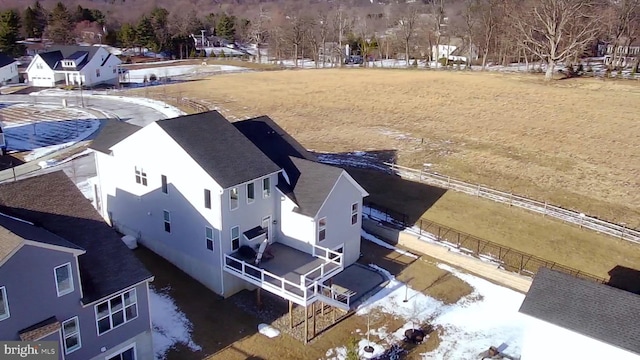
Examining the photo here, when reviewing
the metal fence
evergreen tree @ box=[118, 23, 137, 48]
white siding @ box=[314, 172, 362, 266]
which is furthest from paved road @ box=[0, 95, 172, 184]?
evergreen tree @ box=[118, 23, 137, 48]

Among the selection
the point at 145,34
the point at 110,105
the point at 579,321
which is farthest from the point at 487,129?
the point at 145,34

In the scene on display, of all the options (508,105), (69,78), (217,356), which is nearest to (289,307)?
(217,356)

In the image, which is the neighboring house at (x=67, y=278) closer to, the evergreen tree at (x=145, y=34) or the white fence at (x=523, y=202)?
the white fence at (x=523, y=202)

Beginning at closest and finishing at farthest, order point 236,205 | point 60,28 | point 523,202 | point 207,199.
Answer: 1. point 207,199
2. point 236,205
3. point 523,202
4. point 60,28

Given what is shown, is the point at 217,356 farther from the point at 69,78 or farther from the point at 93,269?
the point at 69,78

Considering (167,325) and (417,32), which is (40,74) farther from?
(417,32)

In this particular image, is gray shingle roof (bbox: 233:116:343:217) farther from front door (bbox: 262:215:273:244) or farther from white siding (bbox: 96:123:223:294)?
white siding (bbox: 96:123:223:294)
